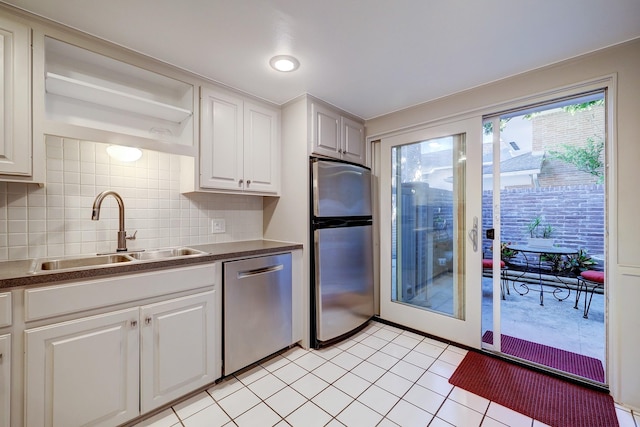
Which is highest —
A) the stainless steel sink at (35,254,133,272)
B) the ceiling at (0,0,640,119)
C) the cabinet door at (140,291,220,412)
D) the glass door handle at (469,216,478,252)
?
the ceiling at (0,0,640,119)

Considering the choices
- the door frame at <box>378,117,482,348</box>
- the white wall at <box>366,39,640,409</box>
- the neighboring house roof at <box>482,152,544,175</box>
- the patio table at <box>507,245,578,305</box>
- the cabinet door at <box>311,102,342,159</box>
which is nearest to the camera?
Answer: the white wall at <box>366,39,640,409</box>

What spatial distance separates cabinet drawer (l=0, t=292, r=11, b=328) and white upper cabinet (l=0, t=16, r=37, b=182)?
23.8 inches

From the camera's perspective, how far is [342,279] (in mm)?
2441

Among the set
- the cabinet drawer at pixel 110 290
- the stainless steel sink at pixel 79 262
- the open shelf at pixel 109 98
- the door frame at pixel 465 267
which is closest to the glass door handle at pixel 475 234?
the door frame at pixel 465 267

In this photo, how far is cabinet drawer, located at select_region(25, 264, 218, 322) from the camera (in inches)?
47.3

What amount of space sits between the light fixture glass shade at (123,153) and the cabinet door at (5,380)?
3.82 feet

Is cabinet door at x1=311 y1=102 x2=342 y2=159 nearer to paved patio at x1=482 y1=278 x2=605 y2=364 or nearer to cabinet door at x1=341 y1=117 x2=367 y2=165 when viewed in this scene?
cabinet door at x1=341 y1=117 x2=367 y2=165

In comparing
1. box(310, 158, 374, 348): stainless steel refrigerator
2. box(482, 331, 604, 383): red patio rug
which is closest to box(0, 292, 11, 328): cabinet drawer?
box(310, 158, 374, 348): stainless steel refrigerator

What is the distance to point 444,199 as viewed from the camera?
2.49 metres

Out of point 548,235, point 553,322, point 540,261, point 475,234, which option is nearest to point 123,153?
point 475,234

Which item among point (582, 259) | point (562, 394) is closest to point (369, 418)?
point (562, 394)

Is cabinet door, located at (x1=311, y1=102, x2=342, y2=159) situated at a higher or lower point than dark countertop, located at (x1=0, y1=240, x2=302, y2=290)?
higher

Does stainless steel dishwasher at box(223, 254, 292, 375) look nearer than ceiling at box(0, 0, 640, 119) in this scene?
No

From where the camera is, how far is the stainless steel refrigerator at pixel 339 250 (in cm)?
228
